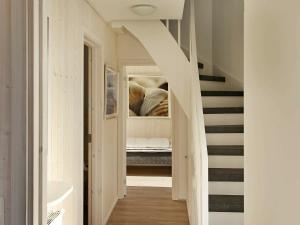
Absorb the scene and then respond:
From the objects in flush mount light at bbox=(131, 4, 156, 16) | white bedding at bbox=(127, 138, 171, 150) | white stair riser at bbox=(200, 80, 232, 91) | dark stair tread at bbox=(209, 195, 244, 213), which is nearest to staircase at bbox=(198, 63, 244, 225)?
dark stair tread at bbox=(209, 195, 244, 213)

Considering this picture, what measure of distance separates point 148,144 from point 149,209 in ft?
8.74

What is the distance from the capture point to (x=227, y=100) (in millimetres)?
4078

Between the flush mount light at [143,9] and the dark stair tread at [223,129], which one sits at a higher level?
the flush mount light at [143,9]

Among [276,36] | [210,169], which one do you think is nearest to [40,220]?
[276,36]

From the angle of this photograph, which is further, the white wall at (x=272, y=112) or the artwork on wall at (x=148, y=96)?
the artwork on wall at (x=148, y=96)

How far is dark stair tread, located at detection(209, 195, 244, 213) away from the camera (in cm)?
279

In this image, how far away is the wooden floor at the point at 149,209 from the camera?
4031 mm

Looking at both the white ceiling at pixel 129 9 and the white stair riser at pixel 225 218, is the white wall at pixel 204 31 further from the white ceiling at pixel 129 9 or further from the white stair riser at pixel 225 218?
the white stair riser at pixel 225 218

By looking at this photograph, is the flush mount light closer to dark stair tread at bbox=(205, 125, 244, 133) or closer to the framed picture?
the framed picture

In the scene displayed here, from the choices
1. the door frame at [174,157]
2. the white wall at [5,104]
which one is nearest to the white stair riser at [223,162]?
the door frame at [174,157]

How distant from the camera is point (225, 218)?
2.78 meters

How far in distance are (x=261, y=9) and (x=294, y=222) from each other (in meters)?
0.81

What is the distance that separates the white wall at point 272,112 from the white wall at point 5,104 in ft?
2.79

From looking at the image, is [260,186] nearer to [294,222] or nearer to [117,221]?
[294,222]
